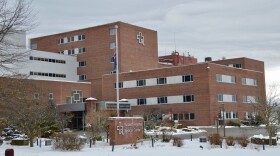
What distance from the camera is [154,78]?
66.9m

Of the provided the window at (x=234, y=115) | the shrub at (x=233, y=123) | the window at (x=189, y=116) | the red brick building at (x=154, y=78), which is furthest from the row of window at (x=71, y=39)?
the shrub at (x=233, y=123)

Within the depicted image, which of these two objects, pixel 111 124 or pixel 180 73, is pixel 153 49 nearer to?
pixel 180 73

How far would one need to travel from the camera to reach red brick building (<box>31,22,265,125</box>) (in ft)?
204

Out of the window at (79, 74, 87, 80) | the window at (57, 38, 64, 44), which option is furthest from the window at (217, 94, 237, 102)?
the window at (57, 38, 64, 44)

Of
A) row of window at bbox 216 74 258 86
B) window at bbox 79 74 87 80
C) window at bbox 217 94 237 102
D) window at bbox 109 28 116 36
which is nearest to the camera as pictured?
window at bbox 217 94 237 102

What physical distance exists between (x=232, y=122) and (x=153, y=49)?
28034 mm

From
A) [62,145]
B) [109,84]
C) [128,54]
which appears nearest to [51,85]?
[109,84]

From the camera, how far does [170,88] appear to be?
64812mm

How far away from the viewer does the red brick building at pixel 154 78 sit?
62.2m

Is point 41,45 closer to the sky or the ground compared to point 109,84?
closer to the sky

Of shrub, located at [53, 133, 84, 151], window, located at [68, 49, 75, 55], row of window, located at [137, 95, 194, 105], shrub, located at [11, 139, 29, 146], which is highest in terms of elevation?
window, located at [68, 49, 75, 55]

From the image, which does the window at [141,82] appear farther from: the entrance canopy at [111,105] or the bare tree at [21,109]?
the bare tree at [21,109]

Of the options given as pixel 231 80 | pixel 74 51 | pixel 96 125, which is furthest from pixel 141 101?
pixel 96 125

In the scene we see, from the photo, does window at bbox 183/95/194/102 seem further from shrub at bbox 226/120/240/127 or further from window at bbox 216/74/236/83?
shrub at bbox 226/120/240/127
